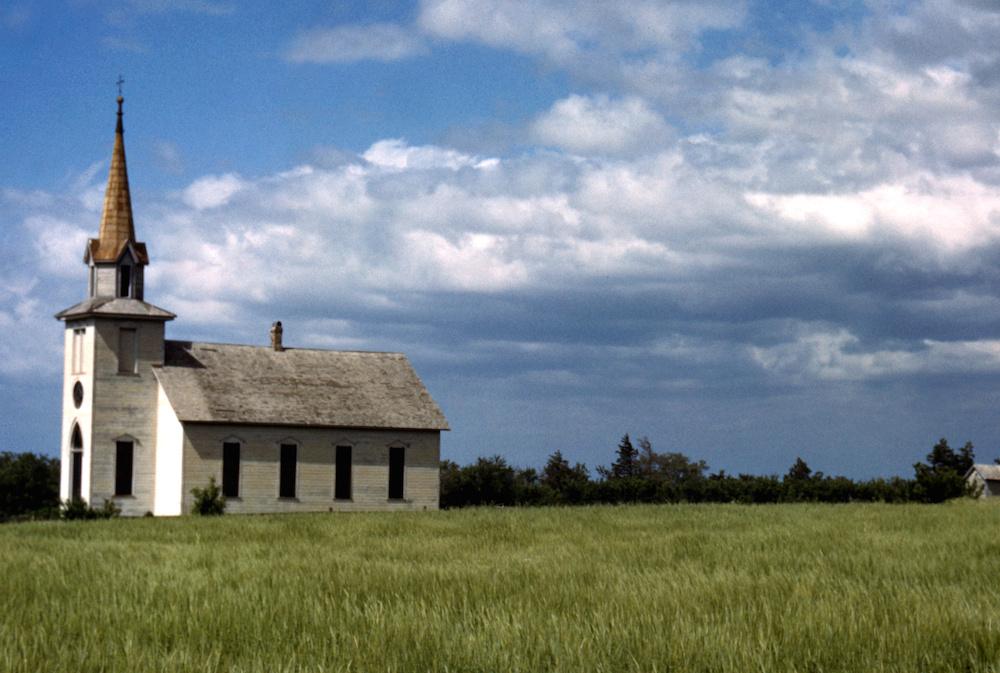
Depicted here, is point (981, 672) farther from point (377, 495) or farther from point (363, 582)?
point (377, 495)

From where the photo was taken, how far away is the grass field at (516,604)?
26.5 ft

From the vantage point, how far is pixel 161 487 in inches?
1761

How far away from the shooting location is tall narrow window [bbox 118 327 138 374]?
45.1m

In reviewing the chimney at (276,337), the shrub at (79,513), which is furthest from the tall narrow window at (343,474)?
the shrub at (79,513)

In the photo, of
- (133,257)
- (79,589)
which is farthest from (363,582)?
(133,257)

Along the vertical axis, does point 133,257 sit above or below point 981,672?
above

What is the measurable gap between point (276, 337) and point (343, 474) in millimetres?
7267

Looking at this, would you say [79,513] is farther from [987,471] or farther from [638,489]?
[987,471]

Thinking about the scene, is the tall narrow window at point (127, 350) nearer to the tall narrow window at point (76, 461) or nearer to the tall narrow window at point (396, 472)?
the tall narrow window at point (76, 461)

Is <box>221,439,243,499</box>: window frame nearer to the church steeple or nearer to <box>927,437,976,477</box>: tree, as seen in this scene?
the church steeple

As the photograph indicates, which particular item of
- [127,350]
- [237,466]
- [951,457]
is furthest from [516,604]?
[951,457]

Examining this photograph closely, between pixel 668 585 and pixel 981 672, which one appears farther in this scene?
pixel 668 585

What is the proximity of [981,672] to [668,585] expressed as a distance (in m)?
4.28

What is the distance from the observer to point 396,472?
48.0m
